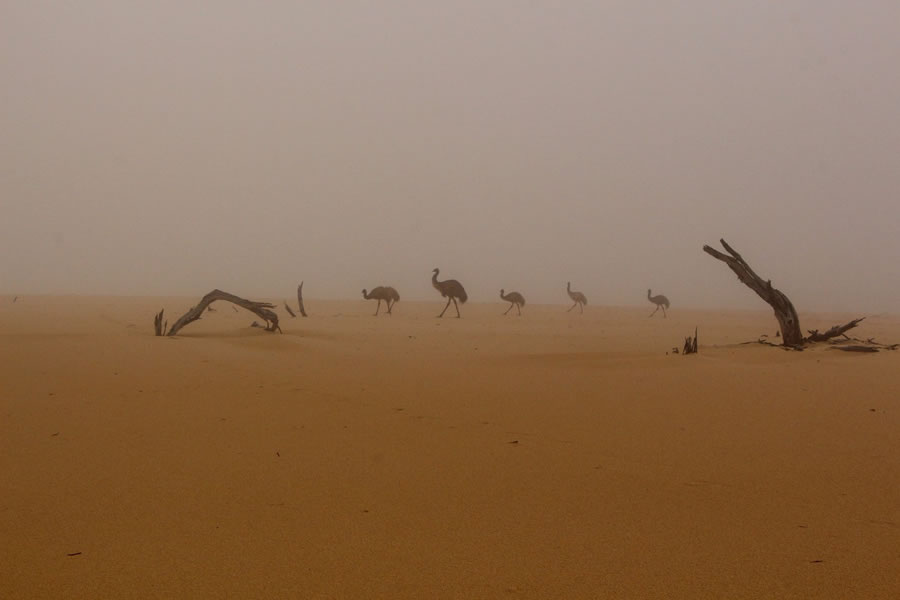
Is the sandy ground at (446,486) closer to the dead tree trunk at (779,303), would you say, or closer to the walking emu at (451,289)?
the dead tree trunk at (779,303)

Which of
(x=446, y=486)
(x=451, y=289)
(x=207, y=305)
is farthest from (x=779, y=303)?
(x=451, y=289)

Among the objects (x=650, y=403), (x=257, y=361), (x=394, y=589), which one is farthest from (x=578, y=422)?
(x=257, y=361)

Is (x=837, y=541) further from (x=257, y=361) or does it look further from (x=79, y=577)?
(x=257, y=361)

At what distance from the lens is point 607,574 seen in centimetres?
176

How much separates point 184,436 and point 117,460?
0.46m

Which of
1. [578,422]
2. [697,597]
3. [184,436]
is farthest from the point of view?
[578,422]

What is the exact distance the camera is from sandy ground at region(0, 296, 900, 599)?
1.75 metres

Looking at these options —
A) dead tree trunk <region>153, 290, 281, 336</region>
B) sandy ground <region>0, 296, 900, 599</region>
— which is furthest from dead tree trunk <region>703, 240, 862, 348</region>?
dead tree trunk <region>153, 290, 281, 336</region>

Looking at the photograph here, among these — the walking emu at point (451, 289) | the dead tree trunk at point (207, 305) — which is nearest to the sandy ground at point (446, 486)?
the dead tree trunk at point (207, 305)

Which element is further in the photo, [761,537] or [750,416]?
[750,416]

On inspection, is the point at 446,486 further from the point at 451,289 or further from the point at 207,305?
the point at 451,289

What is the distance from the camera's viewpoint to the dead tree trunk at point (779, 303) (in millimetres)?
7844

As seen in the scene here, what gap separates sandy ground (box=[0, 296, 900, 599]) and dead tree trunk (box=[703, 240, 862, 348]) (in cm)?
279

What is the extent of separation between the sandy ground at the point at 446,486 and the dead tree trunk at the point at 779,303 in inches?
110
